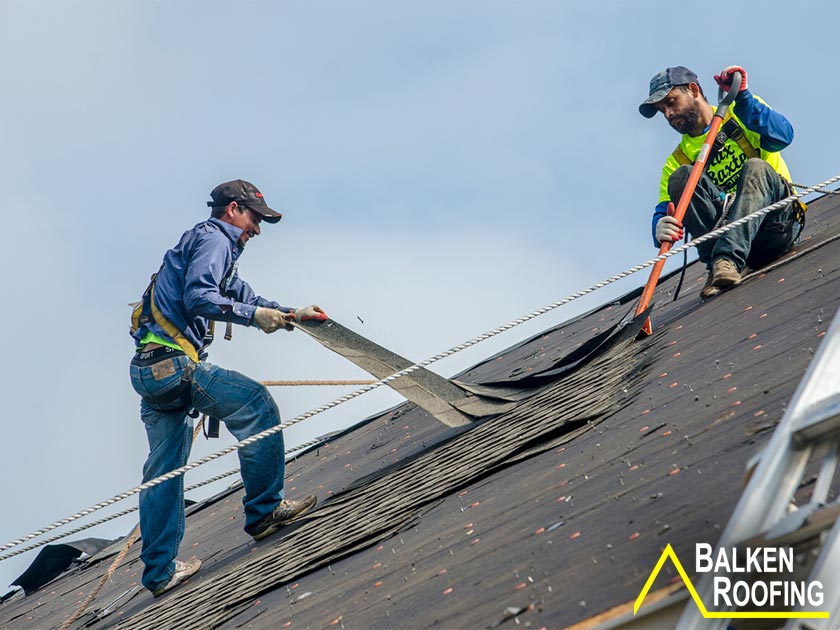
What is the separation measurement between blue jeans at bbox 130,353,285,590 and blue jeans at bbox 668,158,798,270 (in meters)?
2.80

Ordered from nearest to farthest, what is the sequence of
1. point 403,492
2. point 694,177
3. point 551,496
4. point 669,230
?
point 551,496 → point 403,492 → point 669,230 → point 694,177

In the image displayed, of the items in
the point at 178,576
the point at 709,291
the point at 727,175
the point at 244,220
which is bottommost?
the point at 178,576

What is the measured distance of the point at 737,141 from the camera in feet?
25.2

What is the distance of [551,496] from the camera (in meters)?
4.90

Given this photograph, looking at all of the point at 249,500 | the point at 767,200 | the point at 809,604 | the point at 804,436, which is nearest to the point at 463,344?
the point at 249,500

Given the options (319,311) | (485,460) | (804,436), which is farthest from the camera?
(319,311)

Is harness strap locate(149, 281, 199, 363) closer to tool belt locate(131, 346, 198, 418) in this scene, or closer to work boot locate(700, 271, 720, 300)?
tool belt locate(131, 346, 198, 418)

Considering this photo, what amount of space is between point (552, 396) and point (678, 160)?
196cm

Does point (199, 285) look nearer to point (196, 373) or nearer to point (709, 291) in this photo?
point (196, 373)

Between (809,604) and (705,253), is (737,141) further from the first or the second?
(809,604)

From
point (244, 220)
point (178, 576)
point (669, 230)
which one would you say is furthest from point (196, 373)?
point (669, 230)

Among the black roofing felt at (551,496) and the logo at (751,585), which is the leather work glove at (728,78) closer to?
the black roofing felt at (551,496)

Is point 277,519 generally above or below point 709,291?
below

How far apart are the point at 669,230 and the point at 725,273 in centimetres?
42
